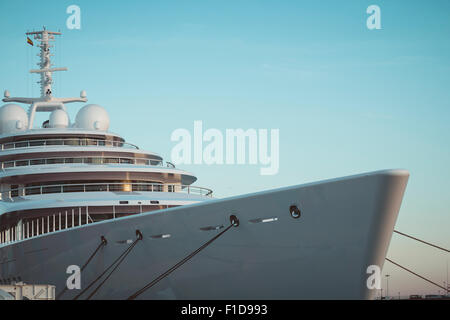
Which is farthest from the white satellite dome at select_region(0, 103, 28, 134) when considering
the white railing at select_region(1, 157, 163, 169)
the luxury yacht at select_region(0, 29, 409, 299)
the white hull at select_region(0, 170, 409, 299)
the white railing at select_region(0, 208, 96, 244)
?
the white hull at select_region(0, 170, 409, 299)

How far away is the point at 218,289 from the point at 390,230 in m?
4.27

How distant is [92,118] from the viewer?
3002 cm

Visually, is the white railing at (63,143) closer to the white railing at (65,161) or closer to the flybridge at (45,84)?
the white railing at (65,161)

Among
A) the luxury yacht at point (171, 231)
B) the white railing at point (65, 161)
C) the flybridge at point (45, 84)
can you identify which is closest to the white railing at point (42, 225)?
the luxury yacht at point (171, 231)

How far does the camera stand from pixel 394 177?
1270cm

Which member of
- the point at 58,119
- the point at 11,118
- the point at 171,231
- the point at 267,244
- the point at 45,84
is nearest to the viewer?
the point at 267,244

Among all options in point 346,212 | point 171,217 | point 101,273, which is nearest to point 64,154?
point 101,273

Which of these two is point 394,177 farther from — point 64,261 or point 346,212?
point 64,261

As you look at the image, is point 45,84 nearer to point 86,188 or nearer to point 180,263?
point 86,188

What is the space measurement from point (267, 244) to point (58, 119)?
59.3 ft

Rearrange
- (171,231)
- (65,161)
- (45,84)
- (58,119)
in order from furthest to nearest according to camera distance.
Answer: (45,84)
(58,119)
(65,161)
(171,231)

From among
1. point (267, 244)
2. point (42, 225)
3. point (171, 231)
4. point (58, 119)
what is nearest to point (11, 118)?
point (58, 119)

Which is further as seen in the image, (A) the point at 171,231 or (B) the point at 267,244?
(A) the point at 171,231

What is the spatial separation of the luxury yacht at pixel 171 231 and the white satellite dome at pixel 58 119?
3373 mm
